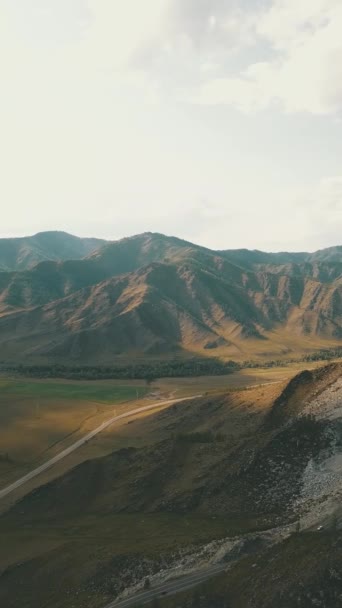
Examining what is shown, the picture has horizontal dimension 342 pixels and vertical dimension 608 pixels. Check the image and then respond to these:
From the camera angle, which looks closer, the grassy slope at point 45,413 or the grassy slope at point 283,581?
the grassy slope at point 283,581

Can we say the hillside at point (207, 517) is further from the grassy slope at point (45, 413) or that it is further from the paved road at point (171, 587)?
the grassy slope at point (45, 413)

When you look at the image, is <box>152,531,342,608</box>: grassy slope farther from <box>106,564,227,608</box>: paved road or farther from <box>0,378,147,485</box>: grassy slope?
<box>0,378,147,485</box>: grassy slope

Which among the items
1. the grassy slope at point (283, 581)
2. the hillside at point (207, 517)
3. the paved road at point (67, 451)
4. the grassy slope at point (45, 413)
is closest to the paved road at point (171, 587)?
the hillside at point (207, 517)

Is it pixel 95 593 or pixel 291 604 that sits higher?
pixel 291 604

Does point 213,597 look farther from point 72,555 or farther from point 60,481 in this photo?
point 60,481

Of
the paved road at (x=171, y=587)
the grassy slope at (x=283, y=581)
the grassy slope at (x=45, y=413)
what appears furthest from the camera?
the grassy slope at (x=45, y=413)

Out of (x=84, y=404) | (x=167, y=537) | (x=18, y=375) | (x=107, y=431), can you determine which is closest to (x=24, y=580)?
(x=167, y=537)

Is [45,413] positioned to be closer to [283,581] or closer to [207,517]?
[207,517]
